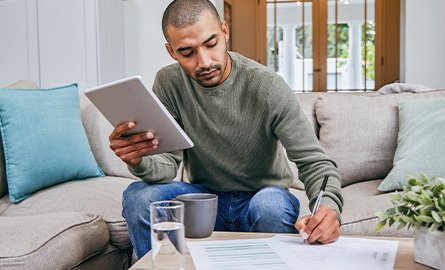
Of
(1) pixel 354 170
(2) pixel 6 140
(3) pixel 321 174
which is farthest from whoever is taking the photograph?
(1) pixel 354 170

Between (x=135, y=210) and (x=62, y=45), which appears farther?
(x=62, y=45)

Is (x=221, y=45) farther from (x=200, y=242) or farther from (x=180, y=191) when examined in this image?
(x=200, y=242)

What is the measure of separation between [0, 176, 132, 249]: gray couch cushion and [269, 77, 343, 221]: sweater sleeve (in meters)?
0.61

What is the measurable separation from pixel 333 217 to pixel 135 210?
1.81ft

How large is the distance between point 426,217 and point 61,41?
4078mm

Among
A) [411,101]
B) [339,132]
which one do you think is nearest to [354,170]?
[339,132]

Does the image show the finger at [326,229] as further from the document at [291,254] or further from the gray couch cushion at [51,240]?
the gray couch cushion at [51,240]

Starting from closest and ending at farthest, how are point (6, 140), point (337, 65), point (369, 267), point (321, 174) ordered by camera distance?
point (369, 267), point (321, 174), point (6, 140), point (337, 65)

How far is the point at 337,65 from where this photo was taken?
268 inches

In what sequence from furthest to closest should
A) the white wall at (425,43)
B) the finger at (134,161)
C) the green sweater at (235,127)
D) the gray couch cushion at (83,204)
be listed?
the white wall at (425,43)
the gray couch cushion at (83,204)
the green sweater at (235,127)
the finger at (134,161)

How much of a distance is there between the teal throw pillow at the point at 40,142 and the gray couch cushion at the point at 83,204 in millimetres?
59

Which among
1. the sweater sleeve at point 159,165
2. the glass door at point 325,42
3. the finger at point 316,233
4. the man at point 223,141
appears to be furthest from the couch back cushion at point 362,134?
the glass door at point 325,42

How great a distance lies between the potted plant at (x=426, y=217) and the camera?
3.47 feet

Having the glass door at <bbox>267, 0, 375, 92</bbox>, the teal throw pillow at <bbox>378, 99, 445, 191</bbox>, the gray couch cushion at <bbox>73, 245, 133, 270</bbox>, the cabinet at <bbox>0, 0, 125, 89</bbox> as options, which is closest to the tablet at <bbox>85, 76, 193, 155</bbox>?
the gray couch cushion at <bbox>73, 245, 133, 270</bbox>
